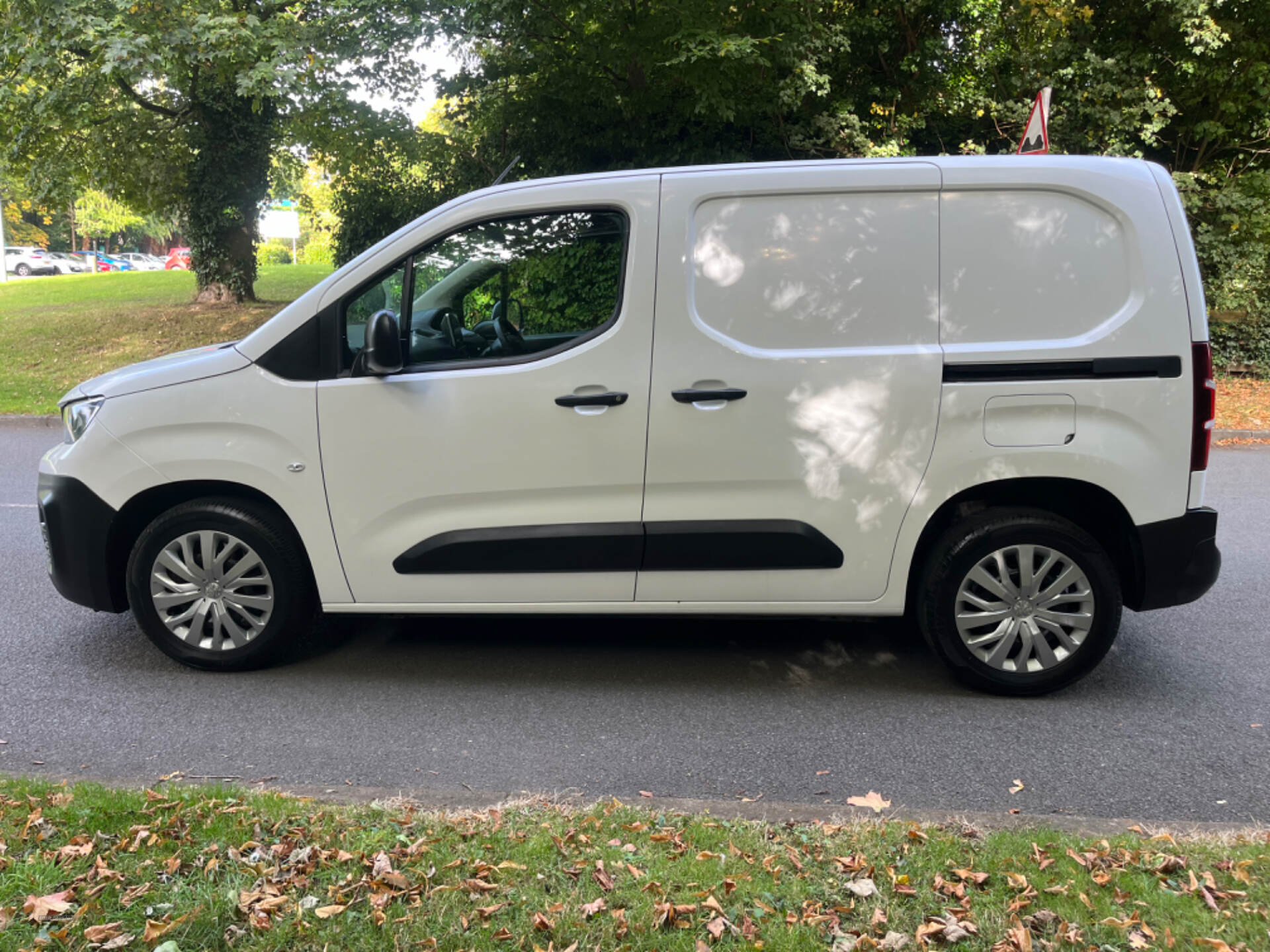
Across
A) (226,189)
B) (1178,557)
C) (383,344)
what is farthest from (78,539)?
(226,189)

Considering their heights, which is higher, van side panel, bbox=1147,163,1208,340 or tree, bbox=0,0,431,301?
tree, bbox=0,0,431,301

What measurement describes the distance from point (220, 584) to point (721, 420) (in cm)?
232

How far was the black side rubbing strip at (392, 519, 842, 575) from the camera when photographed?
425 cm

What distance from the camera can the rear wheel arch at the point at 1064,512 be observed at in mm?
4246

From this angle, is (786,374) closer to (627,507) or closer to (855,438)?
(855,438)

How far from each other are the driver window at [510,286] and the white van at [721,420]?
13mm

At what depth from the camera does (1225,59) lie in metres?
13.6

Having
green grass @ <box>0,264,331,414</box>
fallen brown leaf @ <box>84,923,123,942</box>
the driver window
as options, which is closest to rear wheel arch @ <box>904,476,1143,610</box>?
the driver window

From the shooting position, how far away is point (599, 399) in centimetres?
418

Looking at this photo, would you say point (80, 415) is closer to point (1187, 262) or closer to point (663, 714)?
point (663, 714)

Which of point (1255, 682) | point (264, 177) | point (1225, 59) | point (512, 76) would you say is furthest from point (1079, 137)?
point (264, 177)

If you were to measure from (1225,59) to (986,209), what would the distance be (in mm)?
12293

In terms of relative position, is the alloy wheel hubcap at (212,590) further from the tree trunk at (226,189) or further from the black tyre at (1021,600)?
the tree trunk at (226,189)

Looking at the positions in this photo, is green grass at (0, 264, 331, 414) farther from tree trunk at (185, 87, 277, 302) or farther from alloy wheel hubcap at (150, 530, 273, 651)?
alloy wheel hubcap at (150, 530, 273, 651)
